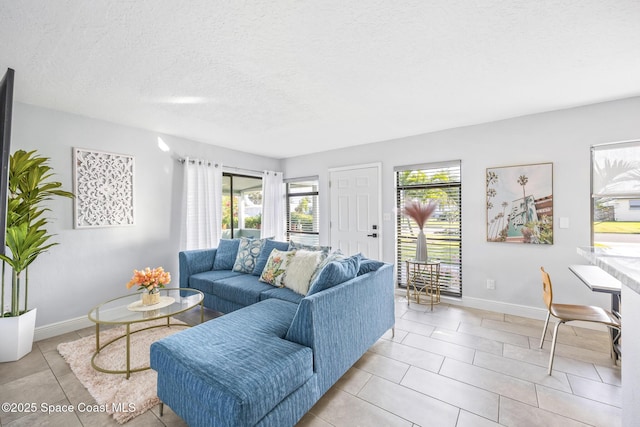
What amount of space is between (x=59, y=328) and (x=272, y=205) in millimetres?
3375

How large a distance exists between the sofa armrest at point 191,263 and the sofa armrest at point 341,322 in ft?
7.58

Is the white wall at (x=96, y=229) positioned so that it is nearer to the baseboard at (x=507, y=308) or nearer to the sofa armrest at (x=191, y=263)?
the sofa armrest at (x=191, y=263)

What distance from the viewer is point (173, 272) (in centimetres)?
387

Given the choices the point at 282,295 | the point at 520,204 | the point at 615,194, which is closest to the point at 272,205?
the point at 282,295

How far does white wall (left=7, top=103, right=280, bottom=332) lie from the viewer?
9.29ft

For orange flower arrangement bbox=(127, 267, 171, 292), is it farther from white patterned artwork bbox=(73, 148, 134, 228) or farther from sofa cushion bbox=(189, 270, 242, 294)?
white patterned artwork bbox=(73, 148, 134, 228)

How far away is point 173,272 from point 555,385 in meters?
4.26

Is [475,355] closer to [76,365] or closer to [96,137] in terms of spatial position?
[76,365]

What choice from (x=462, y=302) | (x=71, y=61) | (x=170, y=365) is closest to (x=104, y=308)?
(x=170, y=365)

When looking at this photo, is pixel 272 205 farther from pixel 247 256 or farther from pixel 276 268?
pixel 276 268

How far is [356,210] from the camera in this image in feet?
15.0

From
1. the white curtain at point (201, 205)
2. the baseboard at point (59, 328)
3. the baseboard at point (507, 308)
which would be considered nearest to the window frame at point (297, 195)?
the white curtain at point (201, 205)

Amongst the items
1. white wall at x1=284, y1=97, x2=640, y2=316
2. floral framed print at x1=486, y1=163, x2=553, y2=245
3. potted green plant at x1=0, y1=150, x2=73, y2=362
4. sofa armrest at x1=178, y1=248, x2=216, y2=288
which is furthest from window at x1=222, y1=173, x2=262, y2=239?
floral framed print at x1=486, y1=163, x2=553, y2=245

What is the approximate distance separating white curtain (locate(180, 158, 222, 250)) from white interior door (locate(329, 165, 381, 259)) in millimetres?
1946
